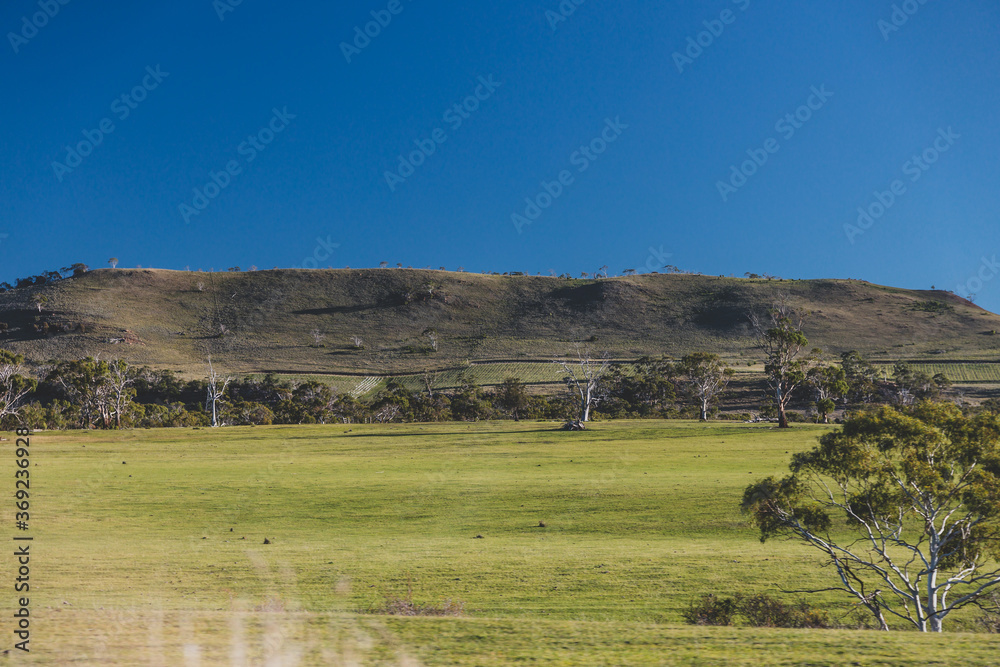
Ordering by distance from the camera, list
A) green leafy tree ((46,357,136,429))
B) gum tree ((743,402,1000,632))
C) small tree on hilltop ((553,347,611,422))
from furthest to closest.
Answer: small tree on hilltop ((553,347,611,422)), green leafy tree ((46,357,136,429)), gum tree ((743,402,1000,632))

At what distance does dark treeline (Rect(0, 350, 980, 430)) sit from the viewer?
195 ft

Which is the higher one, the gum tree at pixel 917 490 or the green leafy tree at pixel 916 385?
the green leafy tree at pixel 916 385

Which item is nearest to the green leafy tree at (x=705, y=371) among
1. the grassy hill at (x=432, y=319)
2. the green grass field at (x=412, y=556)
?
the green grass field at (x=412, y=556)

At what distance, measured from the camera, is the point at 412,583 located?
16.1 meters

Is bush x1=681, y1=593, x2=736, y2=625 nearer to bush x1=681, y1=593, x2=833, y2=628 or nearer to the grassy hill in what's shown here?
bush x1=681, y1=593, x2=833, y2=628

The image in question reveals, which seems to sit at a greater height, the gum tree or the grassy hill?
the grassy hill

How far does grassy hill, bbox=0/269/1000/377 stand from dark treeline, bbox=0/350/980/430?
80.6ft

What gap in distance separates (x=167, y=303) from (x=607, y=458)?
150 m

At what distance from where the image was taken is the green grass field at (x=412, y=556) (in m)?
8.69

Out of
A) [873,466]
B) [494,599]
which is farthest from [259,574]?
[873,466]

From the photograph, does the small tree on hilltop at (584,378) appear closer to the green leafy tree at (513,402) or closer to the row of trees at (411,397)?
the row of trees at (411,397)

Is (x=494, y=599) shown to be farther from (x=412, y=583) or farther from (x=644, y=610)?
(x=644, y=610)

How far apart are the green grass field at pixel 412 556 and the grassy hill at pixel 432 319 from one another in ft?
281

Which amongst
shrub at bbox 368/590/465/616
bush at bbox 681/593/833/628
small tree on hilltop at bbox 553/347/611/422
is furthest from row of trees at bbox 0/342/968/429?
shrub at bbox 368/590/465/616
